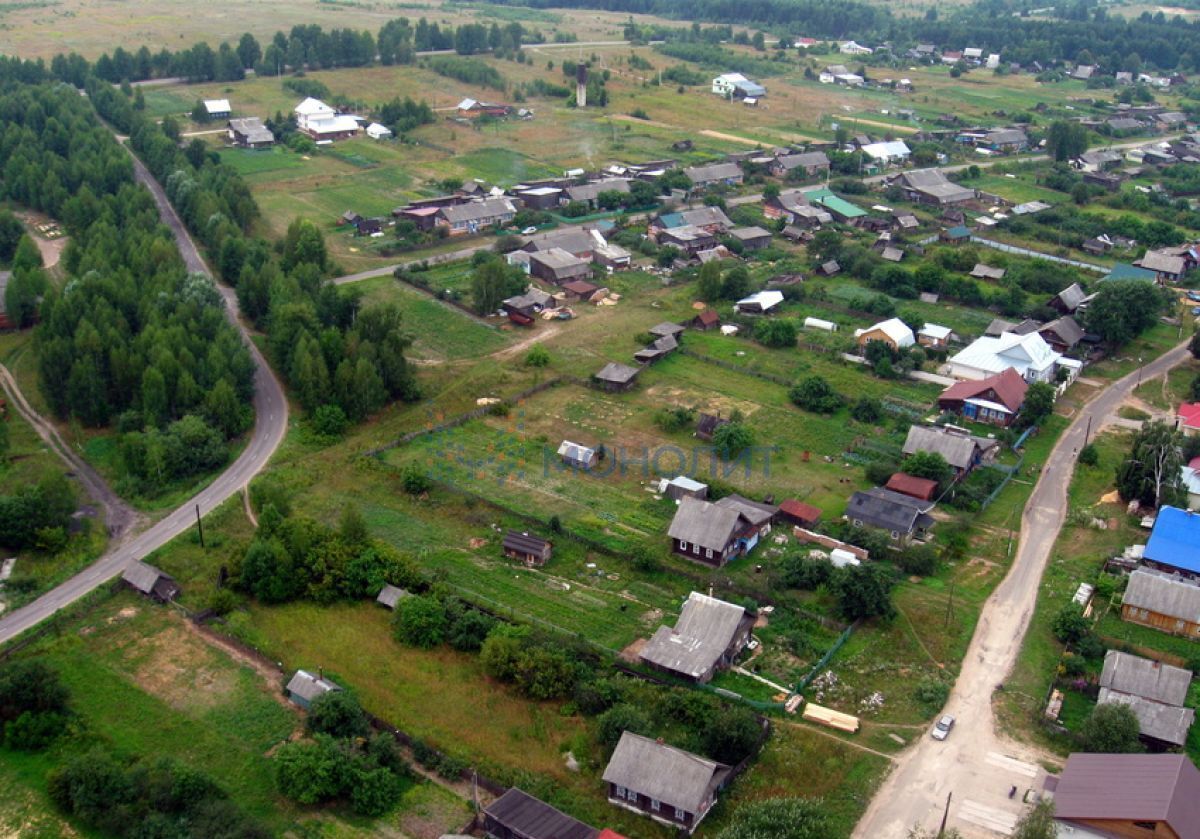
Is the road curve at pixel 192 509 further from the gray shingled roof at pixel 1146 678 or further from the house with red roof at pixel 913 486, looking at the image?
the gray shingled roof at pixel 1146 678

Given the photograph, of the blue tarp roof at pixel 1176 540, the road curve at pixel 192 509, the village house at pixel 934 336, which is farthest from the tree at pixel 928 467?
the road curve at pixel 192 509

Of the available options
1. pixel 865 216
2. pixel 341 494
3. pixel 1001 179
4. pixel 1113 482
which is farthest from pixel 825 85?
pixel 341 494

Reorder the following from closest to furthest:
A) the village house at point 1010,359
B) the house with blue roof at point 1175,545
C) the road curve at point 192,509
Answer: the road curve at point 192,509 → the house with blue roof at point 1175,545 → the village house at point 1010,359

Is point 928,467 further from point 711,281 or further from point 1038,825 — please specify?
point 711,281

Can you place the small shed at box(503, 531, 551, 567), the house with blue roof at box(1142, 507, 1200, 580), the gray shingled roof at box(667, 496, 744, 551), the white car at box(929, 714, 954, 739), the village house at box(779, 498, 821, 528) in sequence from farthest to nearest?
the village house at box(779, 498, 821, 528)
the small shed at box(503, 531, 551, 567)
the gray shingled roof at box(667, 496, 744, 551)
the house with blue roof at box(1142, 507, 1200, 580)
the white car at box(929, 714, 954, 739)

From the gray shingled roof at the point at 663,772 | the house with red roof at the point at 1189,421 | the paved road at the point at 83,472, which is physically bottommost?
the paved road at the point at 83,472

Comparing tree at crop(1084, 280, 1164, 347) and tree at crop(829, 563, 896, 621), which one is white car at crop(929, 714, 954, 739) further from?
tree at crop(1084, 280, 1164, 347)

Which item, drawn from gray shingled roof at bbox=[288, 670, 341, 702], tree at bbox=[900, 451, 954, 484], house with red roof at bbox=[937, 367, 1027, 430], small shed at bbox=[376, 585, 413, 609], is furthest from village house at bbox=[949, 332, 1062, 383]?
gray shingled roof at bbox=[288, 670, 341, 702]

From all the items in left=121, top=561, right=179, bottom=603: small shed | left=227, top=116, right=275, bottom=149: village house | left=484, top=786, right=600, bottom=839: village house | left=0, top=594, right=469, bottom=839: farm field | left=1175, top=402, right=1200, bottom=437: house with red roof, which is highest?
left=227, top=116, right=275, bottom=149: village house
